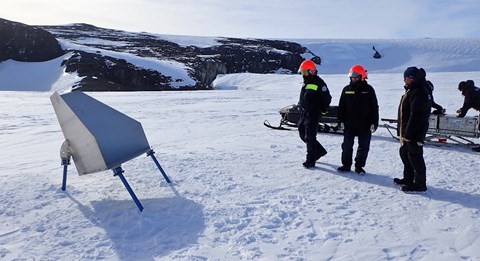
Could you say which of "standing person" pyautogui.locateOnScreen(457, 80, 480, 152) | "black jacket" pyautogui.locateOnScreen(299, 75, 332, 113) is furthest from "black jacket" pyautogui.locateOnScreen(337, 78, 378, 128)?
"standing person" pyautogui.locateOnScreen(457, 80, 480, 152)

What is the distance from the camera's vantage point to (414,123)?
5016mm

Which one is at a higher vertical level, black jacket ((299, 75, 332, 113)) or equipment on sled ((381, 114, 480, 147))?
black jacket ((299, 75, 332, 113))

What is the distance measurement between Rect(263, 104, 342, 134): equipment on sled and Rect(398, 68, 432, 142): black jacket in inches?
179

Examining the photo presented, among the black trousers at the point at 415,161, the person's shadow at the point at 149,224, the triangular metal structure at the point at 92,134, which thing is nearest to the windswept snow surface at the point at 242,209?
the person's shadow at the point at 149,224

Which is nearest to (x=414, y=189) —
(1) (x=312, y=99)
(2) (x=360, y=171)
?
(2) (x=360, y=171)

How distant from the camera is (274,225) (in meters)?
A: 4.34

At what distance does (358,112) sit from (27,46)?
51.4 m

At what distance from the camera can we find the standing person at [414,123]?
4.95 metres

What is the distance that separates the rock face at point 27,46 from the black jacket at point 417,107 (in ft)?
159

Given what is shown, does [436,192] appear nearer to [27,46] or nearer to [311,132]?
[311,132]

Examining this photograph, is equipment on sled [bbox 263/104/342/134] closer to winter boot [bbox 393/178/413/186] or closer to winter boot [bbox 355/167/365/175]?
winter boot [bbox 355/167/365/175]

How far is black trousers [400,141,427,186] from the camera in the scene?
16.8 feet

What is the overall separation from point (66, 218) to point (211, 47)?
231 feet

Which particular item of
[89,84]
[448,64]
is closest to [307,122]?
[89,84]
